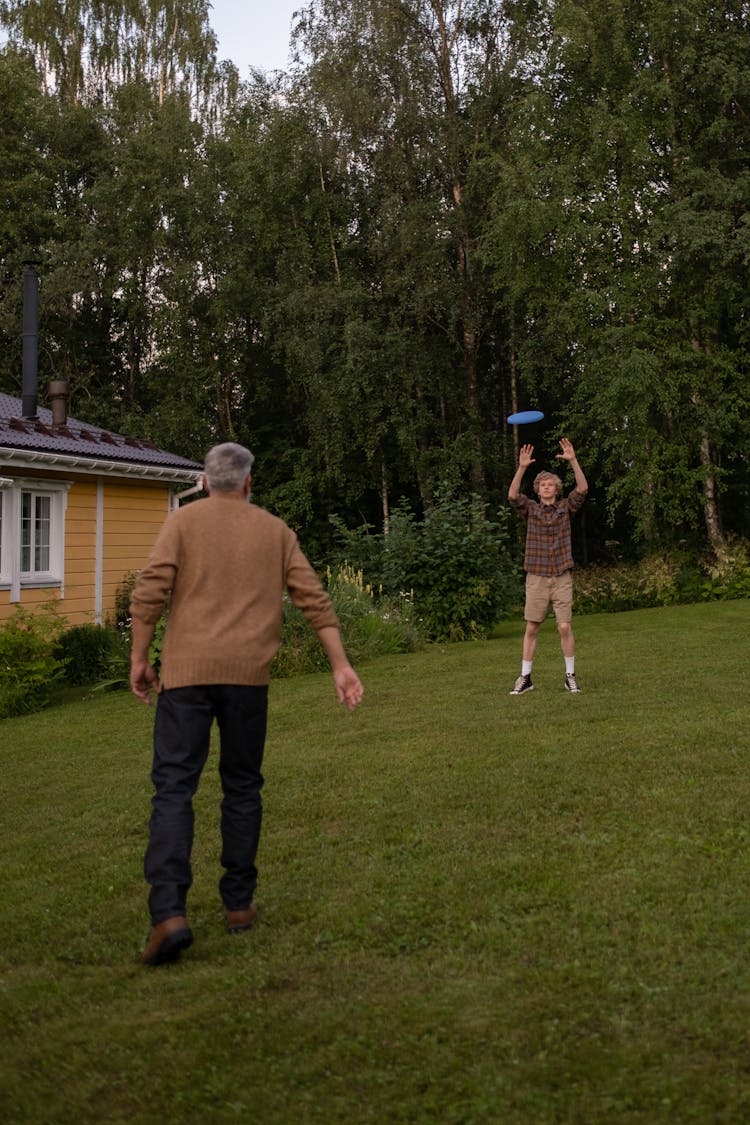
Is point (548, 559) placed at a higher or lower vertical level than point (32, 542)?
lower

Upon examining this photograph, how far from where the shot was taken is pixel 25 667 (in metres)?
13.6

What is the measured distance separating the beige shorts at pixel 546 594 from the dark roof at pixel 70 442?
827cm

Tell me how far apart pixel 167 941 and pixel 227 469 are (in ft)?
6.10

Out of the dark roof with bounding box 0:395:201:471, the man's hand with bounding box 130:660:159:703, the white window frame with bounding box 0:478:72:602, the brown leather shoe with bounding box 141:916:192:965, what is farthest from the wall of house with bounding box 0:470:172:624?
the brown leather shoe with bounding box 141:916:192:965

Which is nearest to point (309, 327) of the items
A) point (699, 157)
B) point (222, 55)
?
point (699, 157)

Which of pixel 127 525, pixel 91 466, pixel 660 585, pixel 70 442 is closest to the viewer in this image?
pixel 91 466

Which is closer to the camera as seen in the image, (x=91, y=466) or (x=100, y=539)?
(x=91, y=466)

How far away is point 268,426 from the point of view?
106 feet

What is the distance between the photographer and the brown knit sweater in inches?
172

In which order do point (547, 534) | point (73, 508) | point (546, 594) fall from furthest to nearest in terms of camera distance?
point (73, 508) < point (546, 594) < point (547, 534)

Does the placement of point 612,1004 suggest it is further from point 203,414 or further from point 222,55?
point 222,55

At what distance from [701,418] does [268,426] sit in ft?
43.6

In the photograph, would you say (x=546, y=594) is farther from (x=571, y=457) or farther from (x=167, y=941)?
→ (x=167, y=941)

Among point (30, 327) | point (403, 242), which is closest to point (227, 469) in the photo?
point (30, 327)
